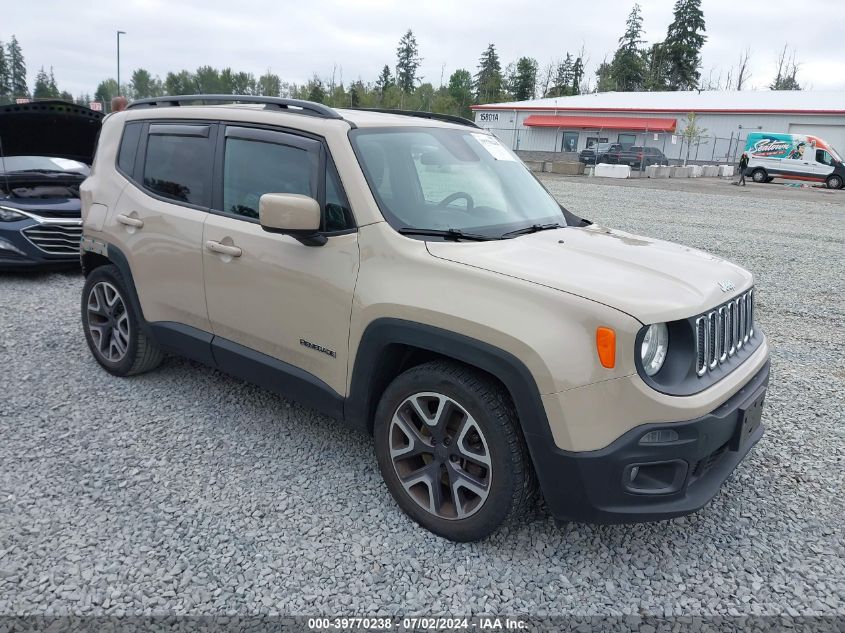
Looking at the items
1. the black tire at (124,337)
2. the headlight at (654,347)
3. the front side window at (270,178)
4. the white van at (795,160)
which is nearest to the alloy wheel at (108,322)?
the black tire at (124,337)

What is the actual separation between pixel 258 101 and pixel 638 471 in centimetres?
286

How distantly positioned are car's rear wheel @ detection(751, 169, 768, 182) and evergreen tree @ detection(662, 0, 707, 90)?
173 ft

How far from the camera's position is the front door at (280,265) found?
3088 millimetres

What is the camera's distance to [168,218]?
3.87m

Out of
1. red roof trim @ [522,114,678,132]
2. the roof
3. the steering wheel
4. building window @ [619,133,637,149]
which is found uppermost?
the roof

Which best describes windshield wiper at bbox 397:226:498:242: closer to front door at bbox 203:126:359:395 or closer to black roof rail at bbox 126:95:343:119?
→ front door at bbox 203:126:359:395

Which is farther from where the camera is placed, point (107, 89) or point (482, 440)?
point (107, 89)

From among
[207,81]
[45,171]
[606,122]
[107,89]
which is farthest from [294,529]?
[107,89]

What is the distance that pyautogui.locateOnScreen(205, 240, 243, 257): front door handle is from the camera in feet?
11.4

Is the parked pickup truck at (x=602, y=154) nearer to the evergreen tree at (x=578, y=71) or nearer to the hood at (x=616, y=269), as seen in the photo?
the hood at (x=616, y=269)

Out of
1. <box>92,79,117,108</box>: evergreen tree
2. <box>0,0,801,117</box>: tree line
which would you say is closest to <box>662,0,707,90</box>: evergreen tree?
<box>0,0,801,117</box>: tree line

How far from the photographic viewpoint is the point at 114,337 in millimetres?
4504

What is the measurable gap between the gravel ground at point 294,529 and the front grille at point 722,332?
2.79ft

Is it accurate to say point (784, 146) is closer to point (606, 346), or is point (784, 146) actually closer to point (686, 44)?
point (606, 346)
